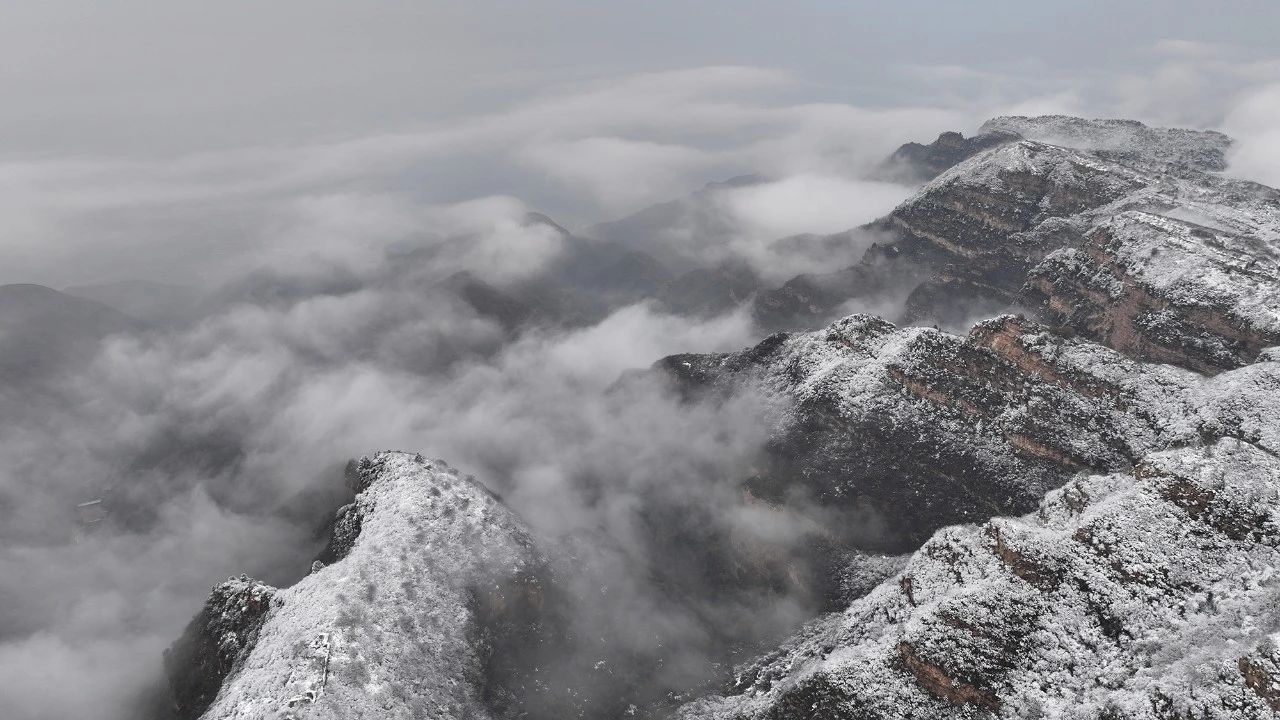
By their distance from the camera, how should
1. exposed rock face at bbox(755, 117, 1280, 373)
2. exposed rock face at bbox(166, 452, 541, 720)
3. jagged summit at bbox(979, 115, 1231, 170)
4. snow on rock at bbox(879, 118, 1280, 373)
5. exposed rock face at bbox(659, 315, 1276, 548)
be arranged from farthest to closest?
jagged summit at bbox(979, 115, 1231, 170), exposed rock face at bbox(755, 117, 1280, 373), snow on rock at bbox(879, 118, 1280, 373), exposed rock face at bbox(659, 315, 1276, 548), exposed rock face at bbox(166, 452, 541, 720)

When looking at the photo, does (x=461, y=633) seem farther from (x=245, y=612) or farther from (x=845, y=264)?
(x=845, y=264)

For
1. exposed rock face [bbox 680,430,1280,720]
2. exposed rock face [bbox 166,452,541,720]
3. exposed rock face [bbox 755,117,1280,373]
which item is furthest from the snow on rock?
exposed rock face [bbox 166,452,541,720]

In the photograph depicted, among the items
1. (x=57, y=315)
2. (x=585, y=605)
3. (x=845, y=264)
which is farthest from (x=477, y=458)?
(x=57, y=315)

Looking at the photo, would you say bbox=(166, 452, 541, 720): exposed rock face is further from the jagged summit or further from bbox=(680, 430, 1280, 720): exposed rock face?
the jagged summit

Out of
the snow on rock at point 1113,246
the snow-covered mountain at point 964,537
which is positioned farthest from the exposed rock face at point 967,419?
the snow on rock at point 1113,246

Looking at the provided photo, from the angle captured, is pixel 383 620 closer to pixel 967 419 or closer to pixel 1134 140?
pixel 967 419

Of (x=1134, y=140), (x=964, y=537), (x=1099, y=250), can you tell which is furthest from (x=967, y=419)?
(x=1134, y=140)
